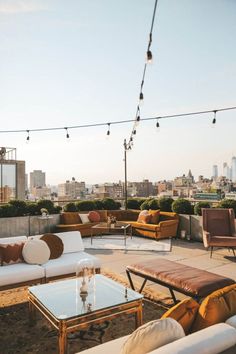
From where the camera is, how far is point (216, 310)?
167 centimetres

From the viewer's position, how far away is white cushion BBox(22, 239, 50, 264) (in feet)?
12.3

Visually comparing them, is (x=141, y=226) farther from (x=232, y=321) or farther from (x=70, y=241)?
(x=232, y=321)

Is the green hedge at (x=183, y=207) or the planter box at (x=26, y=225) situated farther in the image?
the green hedge at (x=183, y=207)

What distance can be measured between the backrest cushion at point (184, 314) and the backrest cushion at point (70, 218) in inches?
254

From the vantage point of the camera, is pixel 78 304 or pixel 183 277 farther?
pixel 183 277

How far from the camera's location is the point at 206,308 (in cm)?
167

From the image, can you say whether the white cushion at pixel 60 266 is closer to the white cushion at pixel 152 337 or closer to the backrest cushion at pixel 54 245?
the backrest cushion at pixel 54 245

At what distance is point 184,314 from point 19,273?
2.36 meters

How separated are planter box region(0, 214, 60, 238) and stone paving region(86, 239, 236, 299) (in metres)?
2.01

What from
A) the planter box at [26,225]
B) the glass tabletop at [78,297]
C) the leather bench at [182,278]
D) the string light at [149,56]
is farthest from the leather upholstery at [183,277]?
the planter box at [26,225]

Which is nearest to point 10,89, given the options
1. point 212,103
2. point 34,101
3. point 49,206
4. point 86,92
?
point 34,101

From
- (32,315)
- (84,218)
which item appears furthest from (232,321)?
(84,218)

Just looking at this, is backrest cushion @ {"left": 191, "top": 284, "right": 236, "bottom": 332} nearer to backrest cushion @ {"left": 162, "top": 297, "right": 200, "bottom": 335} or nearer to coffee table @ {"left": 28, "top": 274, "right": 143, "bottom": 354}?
backrest cushion @ {"left": 162, "top": 297, "right": 200, "bottom": 335}

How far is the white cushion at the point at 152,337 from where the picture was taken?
1381mm
